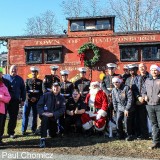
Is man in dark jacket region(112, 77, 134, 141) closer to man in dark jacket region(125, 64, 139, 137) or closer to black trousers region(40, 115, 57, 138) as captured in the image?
man in dark jacket region(125, 64, 139, 137)

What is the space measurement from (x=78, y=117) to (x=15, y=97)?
5.89ft

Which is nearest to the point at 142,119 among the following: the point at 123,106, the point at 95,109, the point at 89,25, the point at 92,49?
the point at 123,106

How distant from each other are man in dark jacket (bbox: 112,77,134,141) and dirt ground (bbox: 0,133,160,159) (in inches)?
12.2

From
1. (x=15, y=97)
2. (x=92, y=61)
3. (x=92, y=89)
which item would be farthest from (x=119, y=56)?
(x=15, y=97)

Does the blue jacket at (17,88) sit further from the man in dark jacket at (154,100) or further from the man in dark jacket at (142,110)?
the man in dark jacket at (154,100)

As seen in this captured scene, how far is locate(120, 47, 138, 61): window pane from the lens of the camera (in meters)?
16.9

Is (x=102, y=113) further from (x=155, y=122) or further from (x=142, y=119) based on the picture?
(x=155, y=122)

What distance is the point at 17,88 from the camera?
26.5 feet

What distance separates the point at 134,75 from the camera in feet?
25.7

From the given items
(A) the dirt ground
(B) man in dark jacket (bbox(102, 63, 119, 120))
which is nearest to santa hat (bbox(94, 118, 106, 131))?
(A) the dirt ground

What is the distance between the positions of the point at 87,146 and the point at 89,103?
5.71ft

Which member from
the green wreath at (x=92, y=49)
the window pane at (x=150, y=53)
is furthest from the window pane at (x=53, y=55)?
the window pane at (x=150, y=53)

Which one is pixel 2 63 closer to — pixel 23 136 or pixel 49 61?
pixel 49 61

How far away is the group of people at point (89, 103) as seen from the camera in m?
7.04
